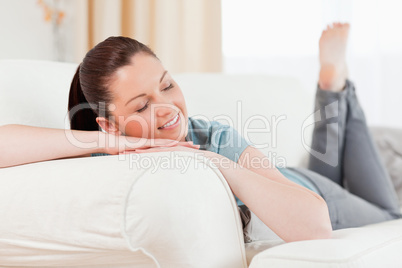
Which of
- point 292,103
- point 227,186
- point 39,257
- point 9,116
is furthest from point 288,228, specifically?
point 292,103

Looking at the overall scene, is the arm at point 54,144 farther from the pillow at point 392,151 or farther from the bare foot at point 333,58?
the pillow at point 392,151

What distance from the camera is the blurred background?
9.47 ft

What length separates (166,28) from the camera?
9.79 feet

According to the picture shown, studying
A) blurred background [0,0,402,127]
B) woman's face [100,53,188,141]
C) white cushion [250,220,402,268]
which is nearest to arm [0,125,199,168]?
woman's face [100,53,188,141]

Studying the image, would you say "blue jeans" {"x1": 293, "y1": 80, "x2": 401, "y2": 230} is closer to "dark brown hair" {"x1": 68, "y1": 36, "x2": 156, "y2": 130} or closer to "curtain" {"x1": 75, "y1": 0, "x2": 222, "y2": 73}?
"dark brown hair" {"x1": 68, "y1": 36, "x2": 156, "y2": 130}

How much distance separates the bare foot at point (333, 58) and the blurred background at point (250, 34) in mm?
1228

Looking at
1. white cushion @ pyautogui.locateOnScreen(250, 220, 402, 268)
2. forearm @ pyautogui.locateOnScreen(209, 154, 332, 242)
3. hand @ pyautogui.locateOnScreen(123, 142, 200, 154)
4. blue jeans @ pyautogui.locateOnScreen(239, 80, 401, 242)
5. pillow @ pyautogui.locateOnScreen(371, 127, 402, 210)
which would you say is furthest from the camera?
pillow @ pyautogui.locateOnScreen(371, 127, 402, 210)

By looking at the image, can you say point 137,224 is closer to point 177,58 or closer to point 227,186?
point 227,186

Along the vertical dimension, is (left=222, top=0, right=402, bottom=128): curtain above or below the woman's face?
above

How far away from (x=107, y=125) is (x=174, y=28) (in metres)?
1.90

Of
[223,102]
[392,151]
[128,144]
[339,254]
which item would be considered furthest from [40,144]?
[392,151]

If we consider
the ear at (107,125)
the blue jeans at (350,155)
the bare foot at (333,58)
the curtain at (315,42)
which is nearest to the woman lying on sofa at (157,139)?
the ear at (107,125)

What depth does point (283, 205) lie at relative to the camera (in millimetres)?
851

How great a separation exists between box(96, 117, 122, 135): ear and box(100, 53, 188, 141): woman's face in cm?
3
